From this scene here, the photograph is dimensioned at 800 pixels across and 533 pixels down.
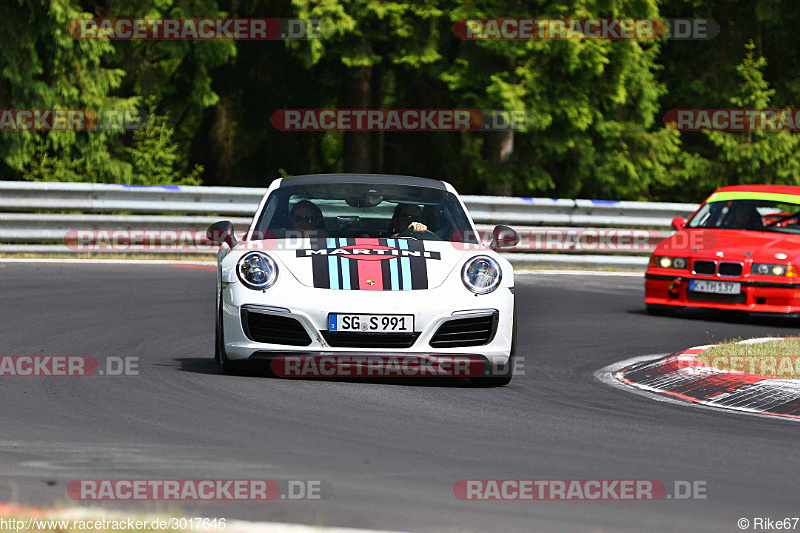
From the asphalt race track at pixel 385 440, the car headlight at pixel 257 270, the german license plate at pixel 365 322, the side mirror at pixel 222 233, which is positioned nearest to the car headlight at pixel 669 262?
the asphalt race track at pixel 385 440

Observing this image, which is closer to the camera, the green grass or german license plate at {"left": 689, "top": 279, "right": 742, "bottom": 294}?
the green grass

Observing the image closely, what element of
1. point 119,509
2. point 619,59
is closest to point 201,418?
point 119,509

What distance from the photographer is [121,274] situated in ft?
50.4

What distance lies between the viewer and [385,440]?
20.5ft

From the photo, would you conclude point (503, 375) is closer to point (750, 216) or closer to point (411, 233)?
point (411, 233)

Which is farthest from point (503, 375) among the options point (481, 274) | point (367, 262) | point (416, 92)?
point (416, 92)

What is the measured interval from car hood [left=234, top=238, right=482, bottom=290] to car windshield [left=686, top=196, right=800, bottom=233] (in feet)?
20.6

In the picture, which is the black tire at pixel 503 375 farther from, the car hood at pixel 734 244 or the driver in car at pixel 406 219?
the car hood at pixel 734 244

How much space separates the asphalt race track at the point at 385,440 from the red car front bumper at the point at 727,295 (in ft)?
9.62

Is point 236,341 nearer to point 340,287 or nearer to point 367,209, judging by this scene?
point 340,287

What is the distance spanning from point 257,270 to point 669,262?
6372 mm

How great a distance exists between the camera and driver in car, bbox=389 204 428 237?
8938 mm

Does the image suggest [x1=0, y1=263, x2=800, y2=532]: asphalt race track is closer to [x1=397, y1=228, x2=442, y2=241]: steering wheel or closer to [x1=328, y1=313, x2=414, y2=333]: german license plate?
[x1=328, y1=313, x2=414, y2=333]: german license plate

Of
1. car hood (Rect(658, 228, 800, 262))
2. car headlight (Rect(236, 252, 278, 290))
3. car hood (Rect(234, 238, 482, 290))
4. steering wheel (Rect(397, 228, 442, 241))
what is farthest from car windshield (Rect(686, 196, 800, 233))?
car headlight (Rect(236, 252, 278, 290))
